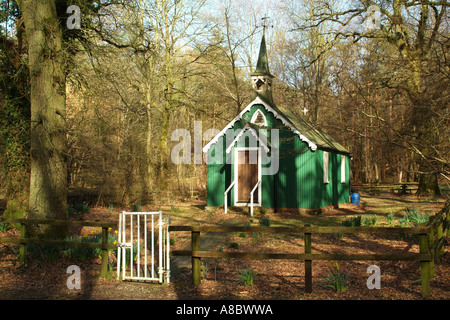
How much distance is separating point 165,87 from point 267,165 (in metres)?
11.2

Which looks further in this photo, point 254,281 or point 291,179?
point 291,179

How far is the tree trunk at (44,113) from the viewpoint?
931 centimetres

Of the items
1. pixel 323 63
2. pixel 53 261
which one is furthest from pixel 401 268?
pixel 323 63

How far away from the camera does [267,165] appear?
59.4 ft

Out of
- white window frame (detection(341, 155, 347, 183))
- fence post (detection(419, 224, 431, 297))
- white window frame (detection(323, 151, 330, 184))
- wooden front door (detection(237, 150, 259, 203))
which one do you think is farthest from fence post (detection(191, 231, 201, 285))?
white window frame (detection(341, 155, 347, 183))

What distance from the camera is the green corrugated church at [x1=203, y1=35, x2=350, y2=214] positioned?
17750 millimetres

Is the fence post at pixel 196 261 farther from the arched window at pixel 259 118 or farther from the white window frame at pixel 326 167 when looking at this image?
the white window frame at pixel 326 167

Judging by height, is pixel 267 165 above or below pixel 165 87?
below

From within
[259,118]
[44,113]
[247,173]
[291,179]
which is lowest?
[291,179]

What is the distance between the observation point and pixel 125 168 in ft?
65.1

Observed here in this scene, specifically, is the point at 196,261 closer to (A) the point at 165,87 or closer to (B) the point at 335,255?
(B) the point at 335,255

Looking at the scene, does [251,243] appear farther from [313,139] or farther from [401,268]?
[313,139]

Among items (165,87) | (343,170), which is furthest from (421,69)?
(165,87)

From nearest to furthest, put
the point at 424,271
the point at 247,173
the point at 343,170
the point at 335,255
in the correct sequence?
1. the point at 424,271
2. the point at 335,255
3. the point at 247,173
4. the point at 343,170
